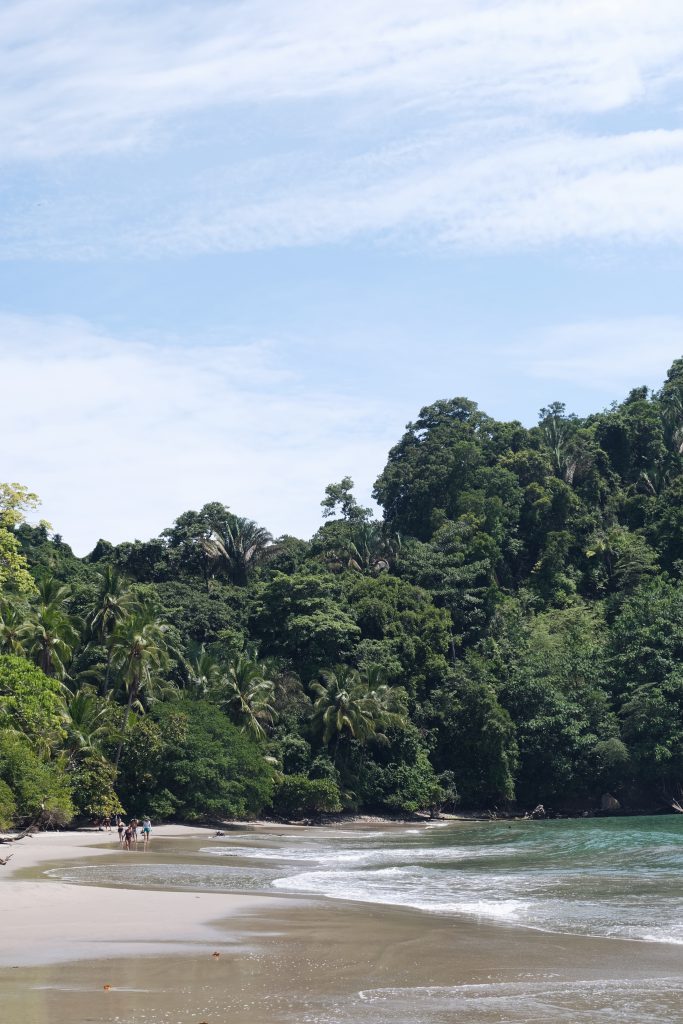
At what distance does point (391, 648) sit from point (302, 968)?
49166 millimetres

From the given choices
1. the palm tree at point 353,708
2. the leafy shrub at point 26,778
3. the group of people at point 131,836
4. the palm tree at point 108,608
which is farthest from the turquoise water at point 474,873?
the palm tree at point 108,608

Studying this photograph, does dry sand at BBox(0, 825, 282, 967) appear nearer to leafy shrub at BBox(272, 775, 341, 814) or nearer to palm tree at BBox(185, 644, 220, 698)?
palm tree at BBox(185, 644, 220, 698)

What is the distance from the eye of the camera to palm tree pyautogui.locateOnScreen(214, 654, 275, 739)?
52.0 meters

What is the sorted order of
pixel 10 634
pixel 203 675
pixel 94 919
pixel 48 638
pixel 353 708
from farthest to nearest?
pixel 353 708, pixel 203 675, pixel 48 638, pixel 10 634, pixel 94 919

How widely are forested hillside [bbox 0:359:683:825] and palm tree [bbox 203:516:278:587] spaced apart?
0.17m

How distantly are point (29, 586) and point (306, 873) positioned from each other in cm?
1034

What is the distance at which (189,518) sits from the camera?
78.4 metres

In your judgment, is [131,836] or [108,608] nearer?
[131,836]

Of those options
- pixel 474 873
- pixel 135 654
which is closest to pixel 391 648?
pixel 135 654

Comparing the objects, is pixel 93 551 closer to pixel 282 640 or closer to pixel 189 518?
pixel 189 518

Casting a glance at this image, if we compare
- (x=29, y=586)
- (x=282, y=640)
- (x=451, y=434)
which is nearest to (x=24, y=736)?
(x=29, y=586)

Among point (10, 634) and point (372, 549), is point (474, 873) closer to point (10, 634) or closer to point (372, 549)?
point (10, 634)

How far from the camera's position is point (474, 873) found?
92.7 ft

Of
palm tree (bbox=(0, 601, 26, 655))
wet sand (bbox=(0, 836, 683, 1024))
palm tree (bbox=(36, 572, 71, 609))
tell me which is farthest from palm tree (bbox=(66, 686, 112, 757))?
wet sand (bbox=(0, 836, 683, 1024))
